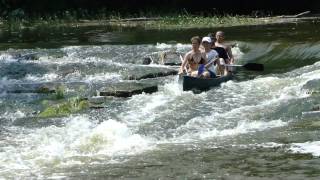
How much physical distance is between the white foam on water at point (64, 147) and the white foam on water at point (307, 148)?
2289 mm

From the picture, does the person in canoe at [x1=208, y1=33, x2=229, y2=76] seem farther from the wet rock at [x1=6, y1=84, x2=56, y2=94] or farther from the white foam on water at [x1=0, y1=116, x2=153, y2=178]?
the white foam on water at [x1=0, y1=116, x2=153, y2=178]

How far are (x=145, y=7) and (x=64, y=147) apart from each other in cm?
3565

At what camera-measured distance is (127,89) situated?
15.7m

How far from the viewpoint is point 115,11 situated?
145 feet

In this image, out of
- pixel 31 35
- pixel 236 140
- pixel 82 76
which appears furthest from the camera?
pixel 31 35

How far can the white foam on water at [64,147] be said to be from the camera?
31.2 ft

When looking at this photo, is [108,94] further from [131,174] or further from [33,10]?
[33,10]

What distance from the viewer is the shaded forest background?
4300cm

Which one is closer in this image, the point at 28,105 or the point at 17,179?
the point at 17,179

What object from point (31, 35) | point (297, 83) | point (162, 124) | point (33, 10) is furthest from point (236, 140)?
point (33, 10)

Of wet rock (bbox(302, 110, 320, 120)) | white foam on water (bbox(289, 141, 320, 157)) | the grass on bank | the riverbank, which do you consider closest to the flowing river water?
white foam on water (bbox(289, 141, 320, 157))

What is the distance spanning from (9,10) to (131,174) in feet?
125

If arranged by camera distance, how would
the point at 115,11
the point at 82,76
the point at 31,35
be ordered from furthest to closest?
the point at 115,11, the point at 31,35, the point at 82,76

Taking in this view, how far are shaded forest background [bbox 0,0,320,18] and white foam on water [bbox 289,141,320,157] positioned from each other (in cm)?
3266
